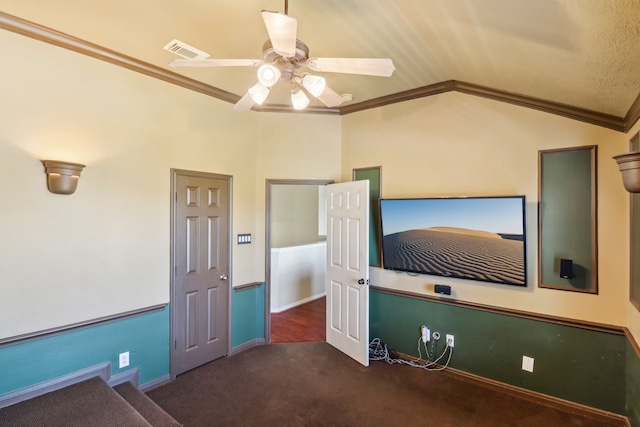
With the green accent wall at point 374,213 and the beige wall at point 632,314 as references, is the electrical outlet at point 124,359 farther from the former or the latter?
the beige wall at point 632,314

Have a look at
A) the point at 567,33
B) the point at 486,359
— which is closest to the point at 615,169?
the point at 567,33

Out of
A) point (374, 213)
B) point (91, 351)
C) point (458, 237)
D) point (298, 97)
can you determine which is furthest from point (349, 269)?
point (91, 351)

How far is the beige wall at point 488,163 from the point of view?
2465mm

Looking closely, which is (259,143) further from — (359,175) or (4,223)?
(4,223)

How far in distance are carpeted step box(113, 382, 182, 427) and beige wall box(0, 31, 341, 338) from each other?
64 cm

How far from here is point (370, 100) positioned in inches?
146

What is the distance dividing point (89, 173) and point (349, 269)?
2.59 meters

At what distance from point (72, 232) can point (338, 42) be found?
2484mm

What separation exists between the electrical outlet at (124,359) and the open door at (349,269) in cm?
211

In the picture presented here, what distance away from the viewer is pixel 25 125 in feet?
7.23

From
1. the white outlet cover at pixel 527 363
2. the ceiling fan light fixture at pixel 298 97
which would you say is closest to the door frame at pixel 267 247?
the ceiling fan light fixture at pixel 298 97

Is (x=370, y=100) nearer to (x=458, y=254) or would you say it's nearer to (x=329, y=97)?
(x=329, y=97)

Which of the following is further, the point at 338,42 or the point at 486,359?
the point at 486,359

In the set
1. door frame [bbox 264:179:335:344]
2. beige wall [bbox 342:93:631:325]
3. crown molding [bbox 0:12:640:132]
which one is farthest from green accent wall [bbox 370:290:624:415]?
crown molding [bbox 0:12:640:132]
